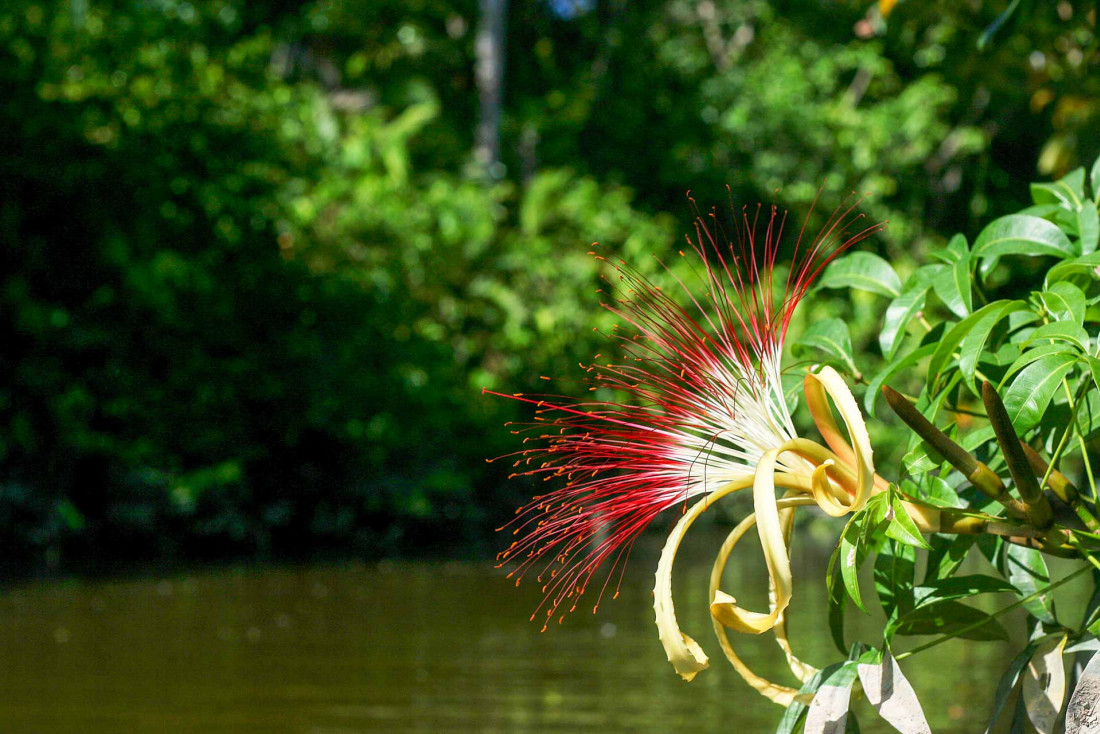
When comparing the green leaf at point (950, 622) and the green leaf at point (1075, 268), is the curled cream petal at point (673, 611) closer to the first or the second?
the green leaf at point (950, 622)

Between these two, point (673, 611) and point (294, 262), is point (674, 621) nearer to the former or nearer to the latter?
point (673, 611)

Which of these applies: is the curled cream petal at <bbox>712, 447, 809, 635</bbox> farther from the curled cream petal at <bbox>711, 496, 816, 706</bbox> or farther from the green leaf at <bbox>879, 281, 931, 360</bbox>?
the green leaf at <bbox>879, 281, 931, 360</bbox>

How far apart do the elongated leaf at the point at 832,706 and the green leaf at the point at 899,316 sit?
0.52 meters

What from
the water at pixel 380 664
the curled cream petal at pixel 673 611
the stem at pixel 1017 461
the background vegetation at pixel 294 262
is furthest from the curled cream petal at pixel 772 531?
the background vegetation at pixel 294 262

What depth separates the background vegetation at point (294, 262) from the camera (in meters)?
8.70

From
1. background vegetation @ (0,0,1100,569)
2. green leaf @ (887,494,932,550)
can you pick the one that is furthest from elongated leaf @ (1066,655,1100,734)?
background vegetation @ (0,0,1100,569)

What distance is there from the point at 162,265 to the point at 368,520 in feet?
8.97

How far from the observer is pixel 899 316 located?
1.86 m

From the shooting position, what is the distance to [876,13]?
197 inches

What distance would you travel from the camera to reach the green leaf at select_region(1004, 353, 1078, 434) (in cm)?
150

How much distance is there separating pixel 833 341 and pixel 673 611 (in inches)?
28.7

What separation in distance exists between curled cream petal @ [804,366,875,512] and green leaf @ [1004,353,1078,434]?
8.2 inches

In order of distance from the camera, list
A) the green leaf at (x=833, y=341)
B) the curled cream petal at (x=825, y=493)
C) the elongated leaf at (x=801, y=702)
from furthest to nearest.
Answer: the green leaf at (x=833, y=341), the elongated leaf at (x=801, y=702), the curled cream petal at (x=825, y=493)

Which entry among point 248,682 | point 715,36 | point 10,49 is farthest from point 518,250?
point 248,682
